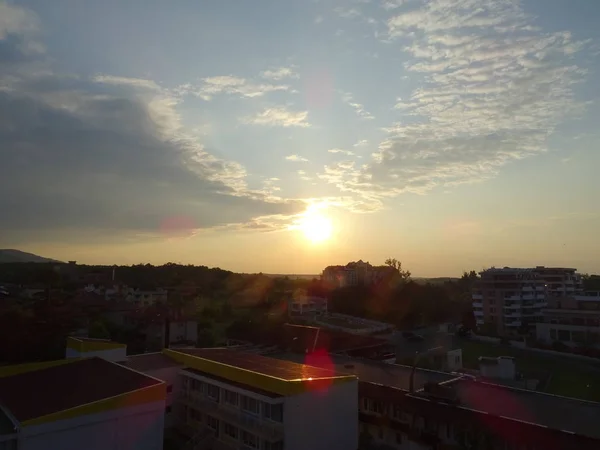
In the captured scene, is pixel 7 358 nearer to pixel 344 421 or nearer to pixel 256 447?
A: pixel 256 447

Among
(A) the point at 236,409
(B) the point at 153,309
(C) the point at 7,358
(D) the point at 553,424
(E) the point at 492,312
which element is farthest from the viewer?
(E) the point at 492,312

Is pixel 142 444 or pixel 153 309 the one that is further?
pixel 153 309

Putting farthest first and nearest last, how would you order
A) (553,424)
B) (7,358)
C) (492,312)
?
(492,312)
(7,358)
(553,424)

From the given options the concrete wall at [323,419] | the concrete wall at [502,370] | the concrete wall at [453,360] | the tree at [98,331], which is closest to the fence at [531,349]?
the concrete wall at [453,360]

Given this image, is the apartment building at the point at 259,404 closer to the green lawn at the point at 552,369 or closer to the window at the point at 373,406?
the window at the point at 373,406

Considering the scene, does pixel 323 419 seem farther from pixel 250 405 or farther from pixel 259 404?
pixel 250 405

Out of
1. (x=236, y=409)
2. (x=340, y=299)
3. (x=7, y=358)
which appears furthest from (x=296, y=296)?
(x=236, y=409)

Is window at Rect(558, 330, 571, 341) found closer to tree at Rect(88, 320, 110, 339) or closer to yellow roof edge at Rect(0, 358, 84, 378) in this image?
tree at Rect(88, 320, 110, 339)

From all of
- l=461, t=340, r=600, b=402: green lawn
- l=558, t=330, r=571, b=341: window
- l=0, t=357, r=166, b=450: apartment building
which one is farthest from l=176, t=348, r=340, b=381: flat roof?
l=558, t=330, r=571, b=341: window
